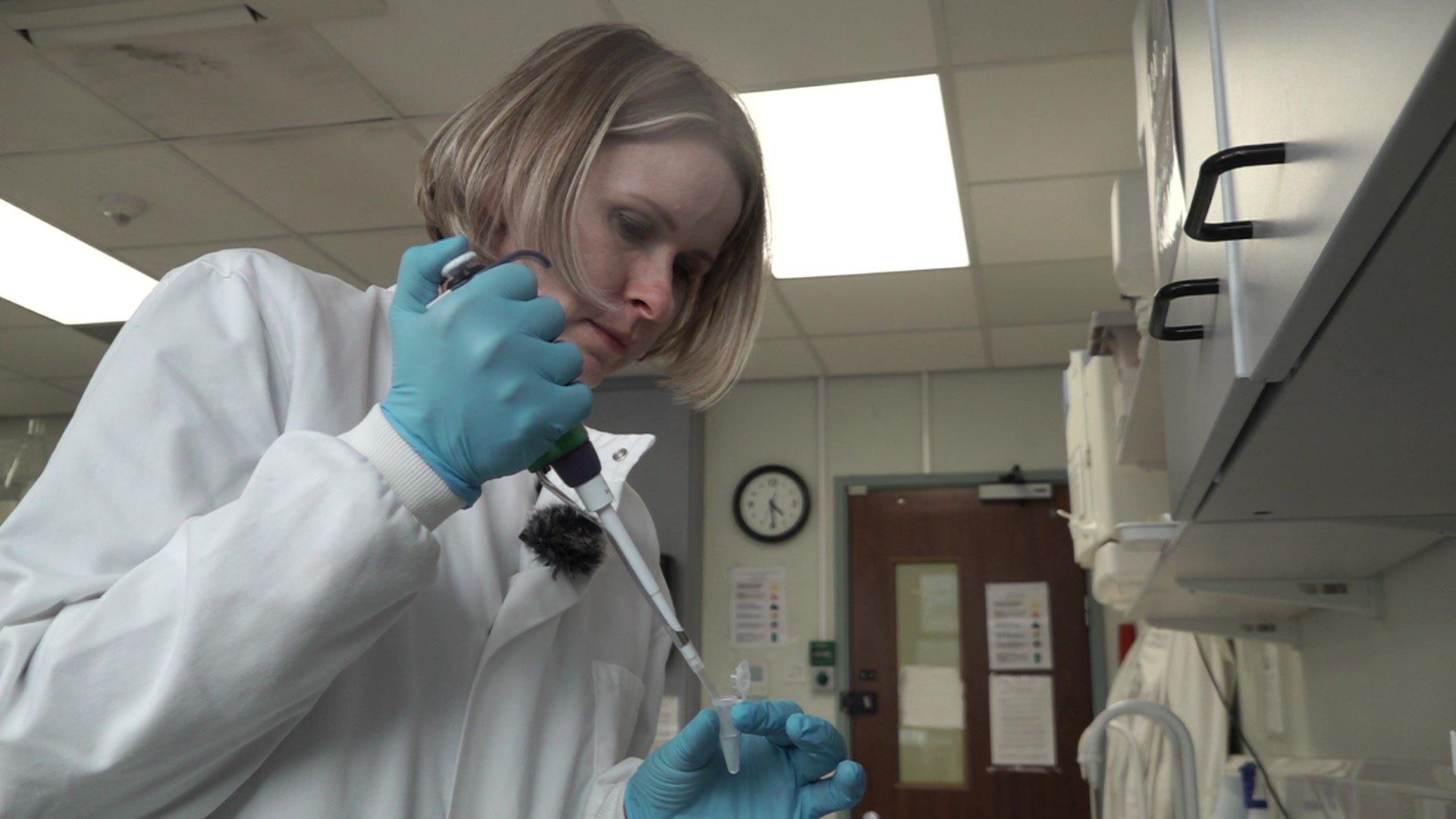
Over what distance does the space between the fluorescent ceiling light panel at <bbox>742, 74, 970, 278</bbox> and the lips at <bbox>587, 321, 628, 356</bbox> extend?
145 centimetres

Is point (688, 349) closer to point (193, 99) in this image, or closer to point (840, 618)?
point (193, 99)

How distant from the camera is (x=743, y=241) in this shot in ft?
3.87

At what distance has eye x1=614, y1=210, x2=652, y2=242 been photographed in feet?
3.07

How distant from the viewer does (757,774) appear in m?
0.91

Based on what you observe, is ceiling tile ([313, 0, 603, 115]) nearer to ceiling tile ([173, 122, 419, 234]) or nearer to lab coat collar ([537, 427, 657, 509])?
ceiling tile ([173, 122, 419, 234])

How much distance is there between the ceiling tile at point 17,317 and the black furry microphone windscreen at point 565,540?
12.1 ft

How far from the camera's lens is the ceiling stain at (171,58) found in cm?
240

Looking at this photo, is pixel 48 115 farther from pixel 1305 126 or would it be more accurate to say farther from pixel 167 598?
pixel 1305 126

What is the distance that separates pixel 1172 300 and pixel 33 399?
5.30 meters

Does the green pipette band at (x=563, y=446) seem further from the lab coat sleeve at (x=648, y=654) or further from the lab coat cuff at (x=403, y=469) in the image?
the lab coat sleeve at (x=648, y=654)

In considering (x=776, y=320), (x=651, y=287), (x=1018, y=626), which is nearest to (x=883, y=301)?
(x=776, y=320)

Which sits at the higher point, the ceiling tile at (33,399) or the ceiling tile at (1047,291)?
the ceiling tile at (1047,291)

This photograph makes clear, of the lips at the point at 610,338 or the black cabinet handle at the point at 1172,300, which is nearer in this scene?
the black cabinet handle at the point at 1172,300

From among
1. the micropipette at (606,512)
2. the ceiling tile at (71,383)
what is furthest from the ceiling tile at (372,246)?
the micropipette at (606,512)
